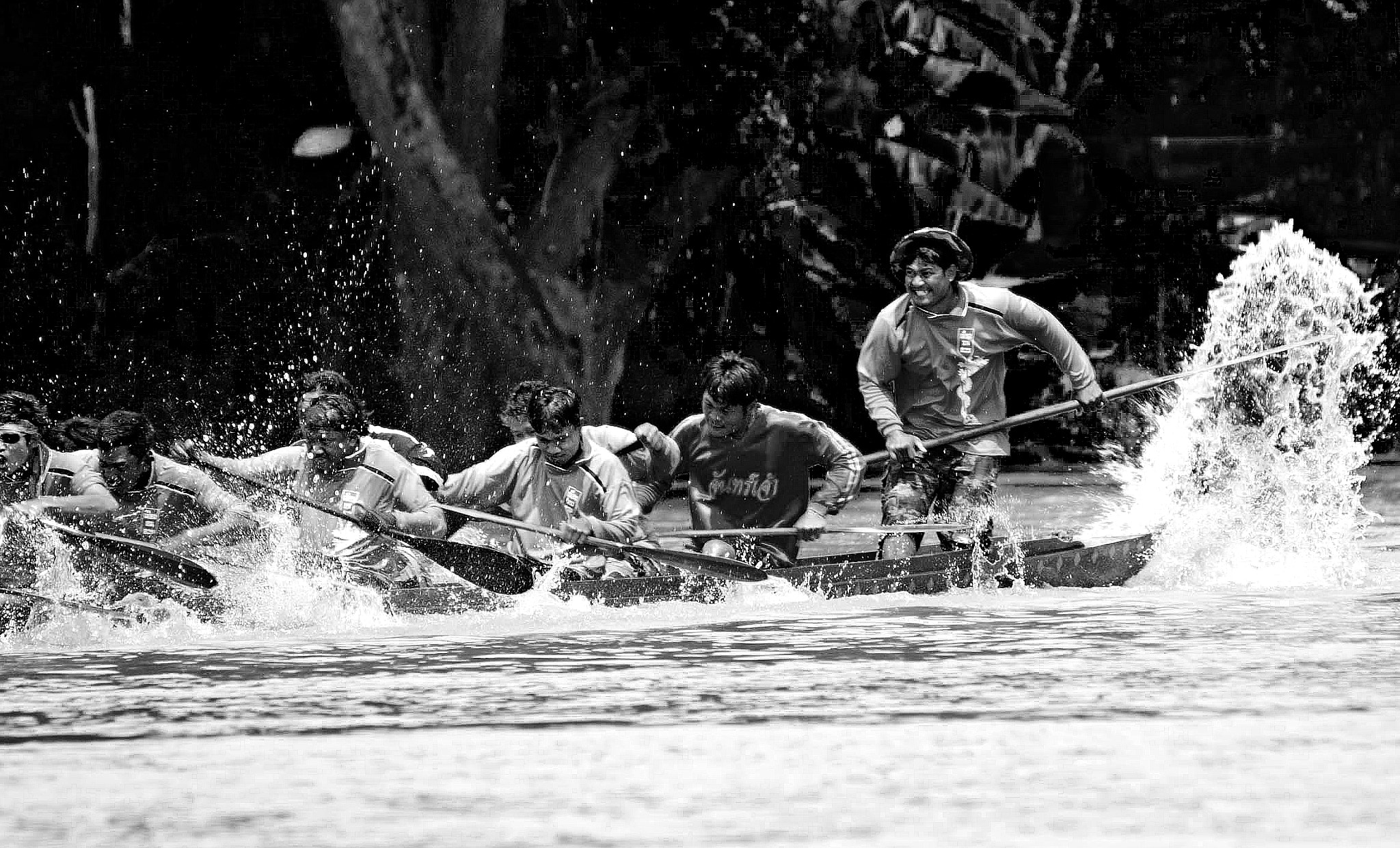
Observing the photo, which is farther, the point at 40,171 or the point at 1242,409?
the point at 40,171

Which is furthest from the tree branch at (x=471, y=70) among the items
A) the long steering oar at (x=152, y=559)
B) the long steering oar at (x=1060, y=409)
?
the long steering oar at (x=152, y=559)

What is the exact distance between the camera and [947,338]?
11.0 metres

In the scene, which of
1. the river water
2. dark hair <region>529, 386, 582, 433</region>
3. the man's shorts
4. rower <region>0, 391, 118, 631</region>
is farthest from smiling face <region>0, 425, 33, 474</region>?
the man's shorts

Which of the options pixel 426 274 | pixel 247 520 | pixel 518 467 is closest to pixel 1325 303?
pixel 518 467

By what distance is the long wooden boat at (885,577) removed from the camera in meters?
9.87

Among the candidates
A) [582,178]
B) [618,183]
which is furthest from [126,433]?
[618,183]

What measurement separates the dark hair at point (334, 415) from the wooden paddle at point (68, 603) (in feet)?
3.45

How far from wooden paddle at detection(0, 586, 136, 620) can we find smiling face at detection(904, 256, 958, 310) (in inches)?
147

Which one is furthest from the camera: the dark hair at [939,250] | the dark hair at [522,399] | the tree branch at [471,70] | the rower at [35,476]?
the tree branch at [471,70]

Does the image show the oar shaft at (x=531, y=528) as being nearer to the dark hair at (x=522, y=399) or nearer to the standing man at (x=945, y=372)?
the dark hair at (x=522, y=399)

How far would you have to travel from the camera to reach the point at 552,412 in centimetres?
1009

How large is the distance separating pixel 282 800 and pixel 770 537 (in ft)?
16.3

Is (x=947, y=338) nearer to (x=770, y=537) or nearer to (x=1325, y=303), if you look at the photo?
(x=770, y=537)

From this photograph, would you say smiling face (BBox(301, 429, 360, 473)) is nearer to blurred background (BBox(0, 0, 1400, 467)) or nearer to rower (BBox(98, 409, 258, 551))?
rower (BBox(98, 409, 258, 551))
